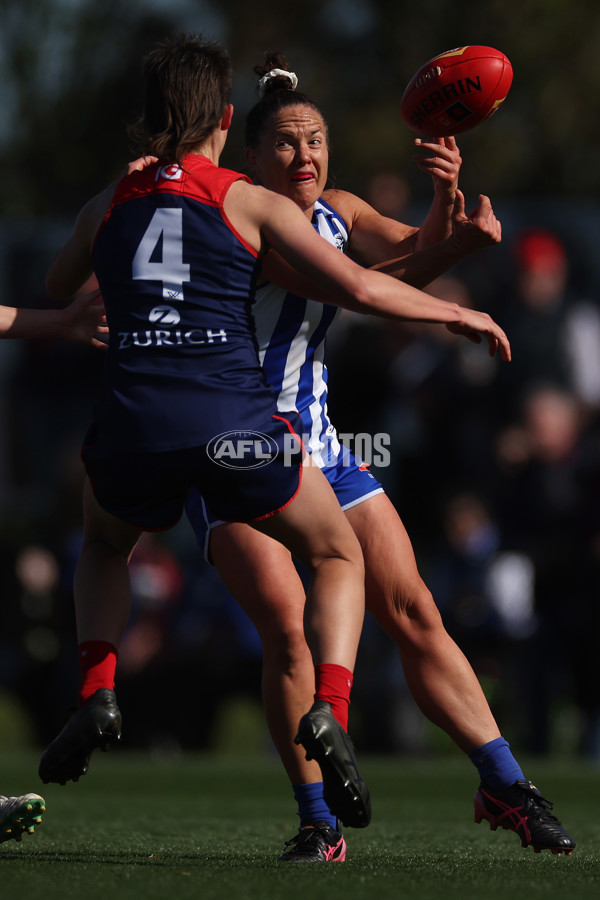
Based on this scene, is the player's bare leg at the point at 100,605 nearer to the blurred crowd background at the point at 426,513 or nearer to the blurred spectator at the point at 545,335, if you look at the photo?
the blurred crowd background at the point at 426,513

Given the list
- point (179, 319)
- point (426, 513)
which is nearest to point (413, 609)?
point (179, 319)

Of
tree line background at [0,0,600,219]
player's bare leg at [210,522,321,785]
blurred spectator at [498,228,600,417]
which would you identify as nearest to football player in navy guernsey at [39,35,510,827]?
player's bare leg at [210,522,321,785]

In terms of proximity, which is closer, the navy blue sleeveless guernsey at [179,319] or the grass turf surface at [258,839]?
the grass turf surface at [258,839]

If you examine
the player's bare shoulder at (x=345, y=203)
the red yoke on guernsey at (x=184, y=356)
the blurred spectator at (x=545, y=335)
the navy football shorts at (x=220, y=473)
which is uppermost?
the blurred spectator at (x=545, y=335)

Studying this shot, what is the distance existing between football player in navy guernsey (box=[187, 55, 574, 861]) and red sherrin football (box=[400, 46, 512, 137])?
97mm

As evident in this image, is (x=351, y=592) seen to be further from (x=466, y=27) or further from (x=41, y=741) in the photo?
(x=466, y=27)

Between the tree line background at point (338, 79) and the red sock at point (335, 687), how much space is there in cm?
1672

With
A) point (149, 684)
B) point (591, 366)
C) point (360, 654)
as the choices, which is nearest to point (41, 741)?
point (149, 684)

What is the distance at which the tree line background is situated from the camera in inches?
803

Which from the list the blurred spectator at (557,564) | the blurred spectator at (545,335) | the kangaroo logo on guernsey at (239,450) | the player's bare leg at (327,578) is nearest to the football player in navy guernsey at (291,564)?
the player's bare leg at (327,578)

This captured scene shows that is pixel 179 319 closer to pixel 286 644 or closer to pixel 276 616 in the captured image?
pixel 276 616

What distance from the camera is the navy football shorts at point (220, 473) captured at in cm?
370

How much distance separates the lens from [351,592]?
389 centimetres

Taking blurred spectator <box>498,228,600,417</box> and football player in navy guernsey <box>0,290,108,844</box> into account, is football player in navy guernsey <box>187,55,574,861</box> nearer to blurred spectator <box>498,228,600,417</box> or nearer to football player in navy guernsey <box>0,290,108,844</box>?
football player in navy guernsey <box>0,290,108,844</box>
